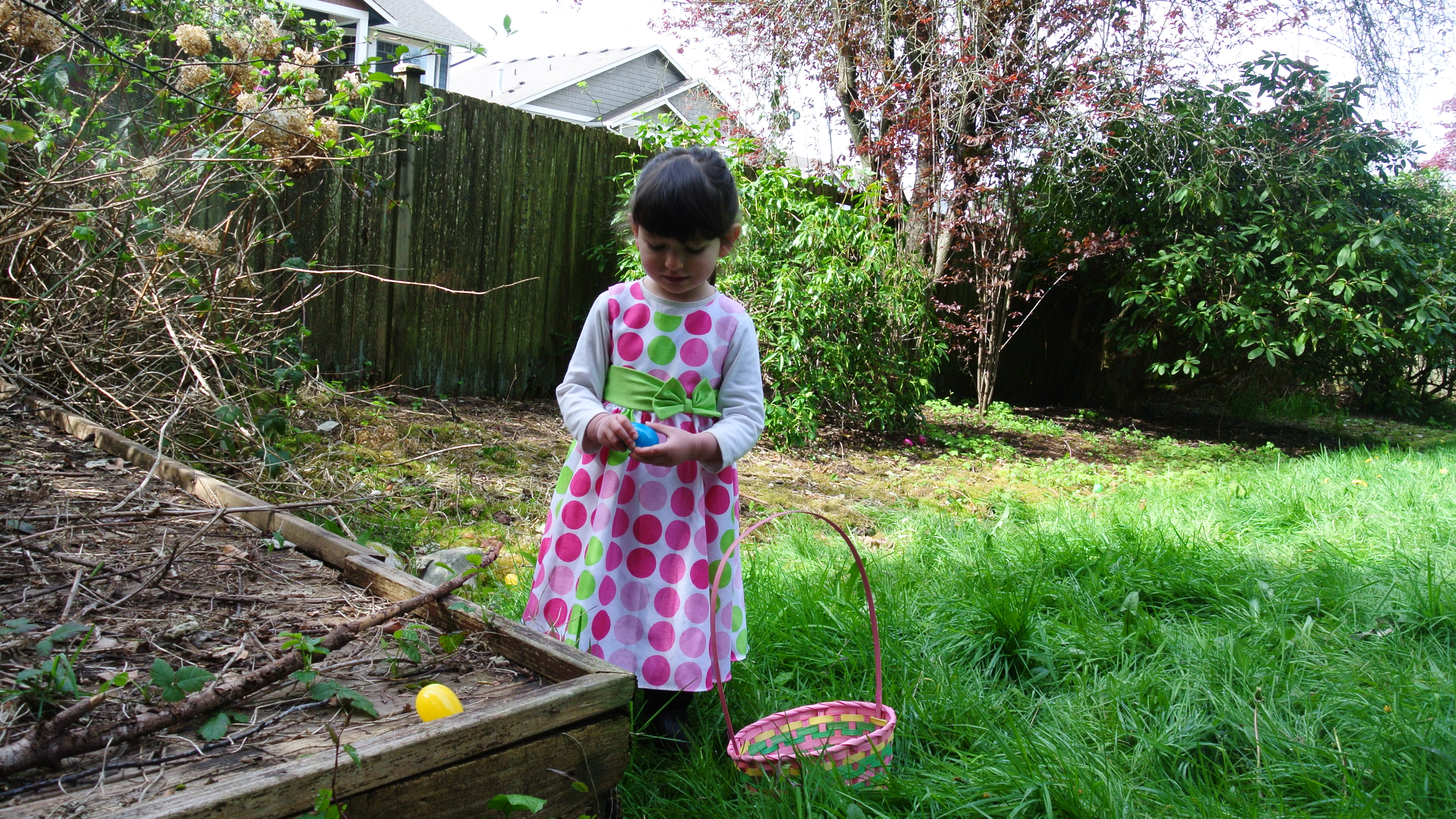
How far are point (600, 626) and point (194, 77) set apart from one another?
256 cm

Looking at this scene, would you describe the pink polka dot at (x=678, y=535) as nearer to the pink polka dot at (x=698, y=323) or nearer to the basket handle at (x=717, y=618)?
the basket handle at (x=717, y=618)

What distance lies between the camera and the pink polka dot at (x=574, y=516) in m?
2.03

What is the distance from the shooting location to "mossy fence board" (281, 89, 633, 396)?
16.7 ft

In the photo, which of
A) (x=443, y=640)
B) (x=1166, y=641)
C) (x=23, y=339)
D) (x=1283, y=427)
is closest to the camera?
(x=443, y=640)

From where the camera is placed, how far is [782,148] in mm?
7359

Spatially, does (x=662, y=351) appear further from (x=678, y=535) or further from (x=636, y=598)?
(x=636, y=598)

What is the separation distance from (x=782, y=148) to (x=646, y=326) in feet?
18.6

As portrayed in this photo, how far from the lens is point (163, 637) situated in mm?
1640

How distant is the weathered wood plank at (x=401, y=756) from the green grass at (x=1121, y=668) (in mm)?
370

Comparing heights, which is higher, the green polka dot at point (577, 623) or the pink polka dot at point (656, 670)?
the green polka dot at point (577, 623)

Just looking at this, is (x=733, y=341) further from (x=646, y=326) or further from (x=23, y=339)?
(x=23, y=339)

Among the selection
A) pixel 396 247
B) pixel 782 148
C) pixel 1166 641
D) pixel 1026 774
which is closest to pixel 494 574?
pixel 1026 774

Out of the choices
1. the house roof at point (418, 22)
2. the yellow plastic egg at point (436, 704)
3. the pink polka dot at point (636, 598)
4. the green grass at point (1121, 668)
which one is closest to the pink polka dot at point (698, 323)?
the pink polka dot at point (636, 598)

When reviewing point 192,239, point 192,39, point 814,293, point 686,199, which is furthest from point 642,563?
point 814,293
